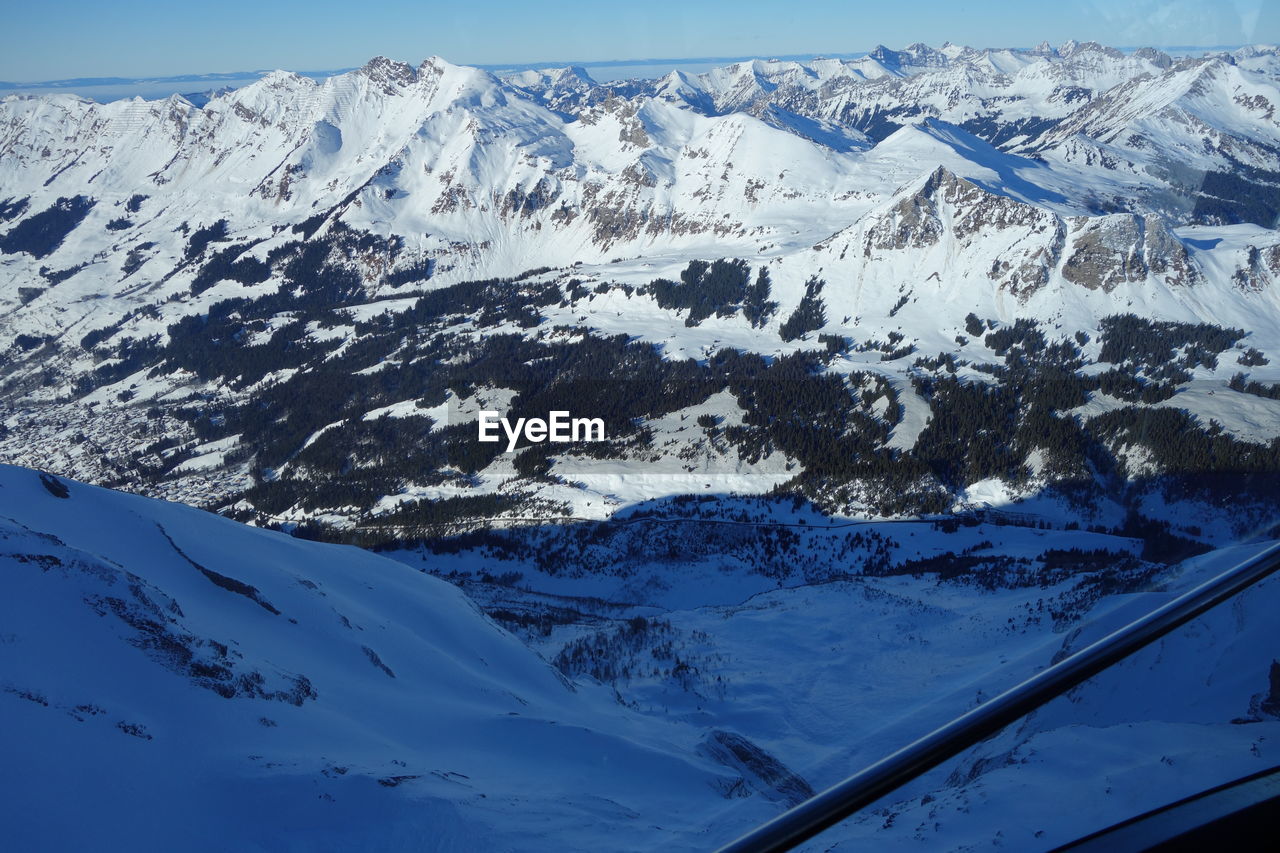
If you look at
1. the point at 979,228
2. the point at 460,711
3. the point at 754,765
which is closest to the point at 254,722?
the point at 460,711

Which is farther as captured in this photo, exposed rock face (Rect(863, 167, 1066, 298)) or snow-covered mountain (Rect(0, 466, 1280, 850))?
exposed rock face (Rect(863, 167, 1066, 298))

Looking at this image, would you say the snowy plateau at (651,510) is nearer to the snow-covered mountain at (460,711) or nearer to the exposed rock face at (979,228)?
the snow-covered mountain at (460,711)

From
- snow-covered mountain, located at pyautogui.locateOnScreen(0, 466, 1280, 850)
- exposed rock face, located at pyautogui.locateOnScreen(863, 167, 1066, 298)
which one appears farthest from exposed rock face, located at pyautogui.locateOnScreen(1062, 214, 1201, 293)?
snow-covered mountain, located at pyautogui.locateOnScreen(0, 466, 1280, 850)

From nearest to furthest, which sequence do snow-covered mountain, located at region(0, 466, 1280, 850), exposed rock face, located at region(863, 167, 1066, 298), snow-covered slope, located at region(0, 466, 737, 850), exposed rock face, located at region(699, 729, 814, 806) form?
snow-covered mountain, located at region(0, 466, 1280, 850)
snow-covered slope, located at region(0, 466, 737, 850)
exposed rock face, located at region(699, 729, 814, 806)
exposed rock face, located at region(863, 167, 1066, 298)

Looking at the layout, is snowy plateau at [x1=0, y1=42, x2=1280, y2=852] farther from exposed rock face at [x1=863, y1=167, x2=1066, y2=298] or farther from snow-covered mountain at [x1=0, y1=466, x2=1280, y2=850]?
exposed rock face at [x1=863, y1=167, x2=1066, y2=298]

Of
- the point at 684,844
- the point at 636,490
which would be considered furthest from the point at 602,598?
the point at 684,844

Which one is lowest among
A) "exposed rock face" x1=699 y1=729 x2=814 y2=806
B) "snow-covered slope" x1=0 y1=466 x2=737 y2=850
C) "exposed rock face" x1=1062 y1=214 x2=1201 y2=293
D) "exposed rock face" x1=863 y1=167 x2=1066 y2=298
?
"exposed rock face" x1=699 y1=729 x2=814 y2=806

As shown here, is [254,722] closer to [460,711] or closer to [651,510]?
[460,711]

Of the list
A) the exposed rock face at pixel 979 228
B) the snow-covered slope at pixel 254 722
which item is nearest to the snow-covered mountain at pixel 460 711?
the snow-covered slope at pixel 254 722

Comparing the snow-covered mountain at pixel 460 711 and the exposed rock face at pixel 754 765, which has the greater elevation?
the snow-covered mountain at pixel 460 711
